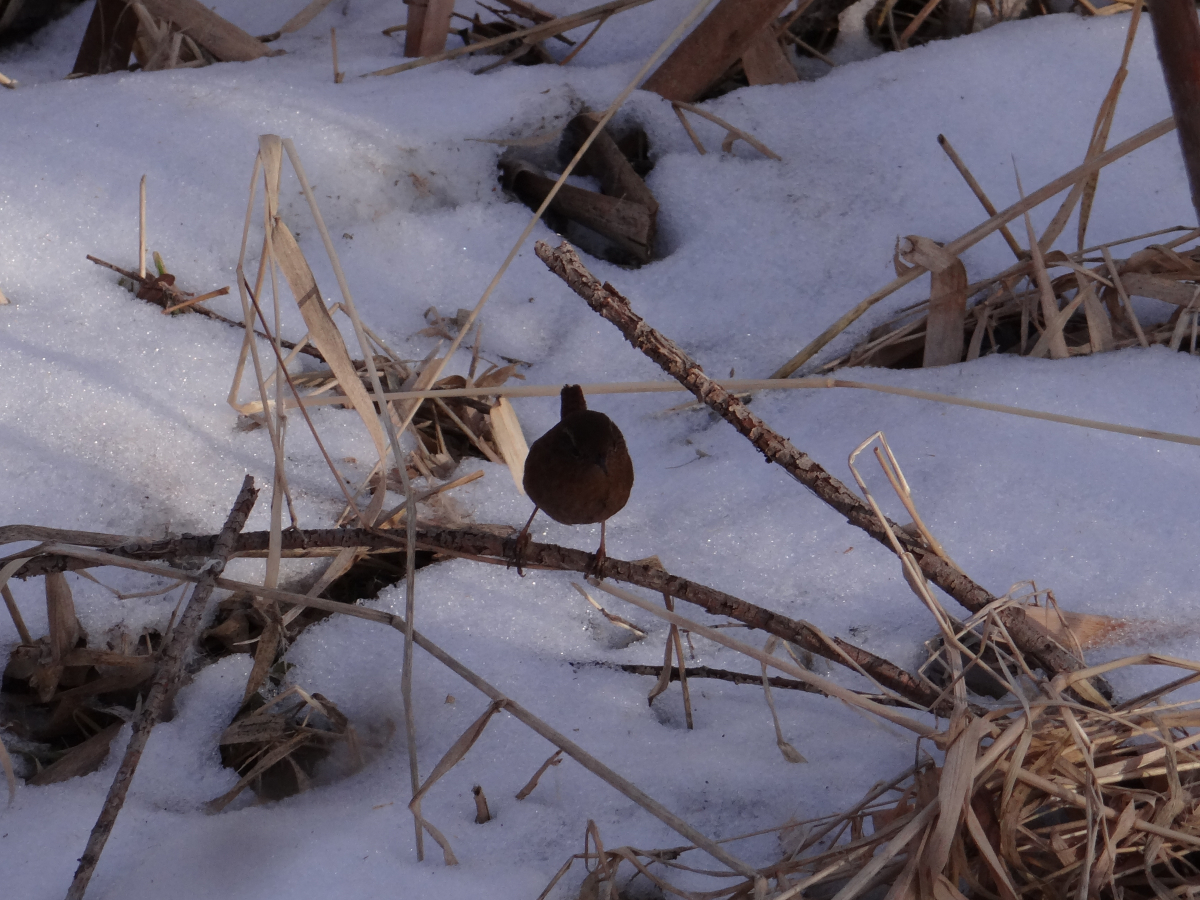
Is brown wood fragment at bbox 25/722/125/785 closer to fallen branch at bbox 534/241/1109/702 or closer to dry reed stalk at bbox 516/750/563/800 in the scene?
dry reed stalk at bbox 516/750/563/800

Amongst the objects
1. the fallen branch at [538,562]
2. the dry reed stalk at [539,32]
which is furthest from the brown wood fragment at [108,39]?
the fallen branch at [538,562]

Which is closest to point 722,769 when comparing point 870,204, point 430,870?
point 430,870

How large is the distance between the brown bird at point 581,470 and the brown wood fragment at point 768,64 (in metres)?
1.77

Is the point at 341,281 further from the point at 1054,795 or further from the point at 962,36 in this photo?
the point at 962,36

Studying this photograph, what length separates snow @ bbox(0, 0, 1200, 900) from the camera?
4.20ft

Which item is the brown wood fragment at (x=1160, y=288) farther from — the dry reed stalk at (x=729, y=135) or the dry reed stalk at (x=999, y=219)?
the dry reed stalk at (x=729, y=135)

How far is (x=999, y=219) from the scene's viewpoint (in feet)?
5.28

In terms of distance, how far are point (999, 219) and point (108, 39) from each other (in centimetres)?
244

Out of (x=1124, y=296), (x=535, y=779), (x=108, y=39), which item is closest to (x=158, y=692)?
(x=535, y=779)

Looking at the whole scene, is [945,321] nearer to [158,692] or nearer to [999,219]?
[999,219]

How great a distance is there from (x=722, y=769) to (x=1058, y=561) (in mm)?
692

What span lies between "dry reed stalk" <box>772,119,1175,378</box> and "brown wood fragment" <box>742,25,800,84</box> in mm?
991

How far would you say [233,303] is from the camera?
2.13 meters

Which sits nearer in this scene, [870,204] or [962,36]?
[870,204]
